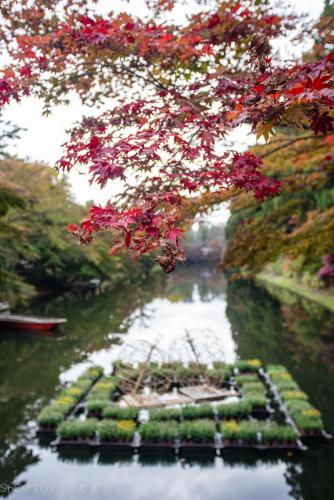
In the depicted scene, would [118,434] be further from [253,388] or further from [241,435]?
[253,388]

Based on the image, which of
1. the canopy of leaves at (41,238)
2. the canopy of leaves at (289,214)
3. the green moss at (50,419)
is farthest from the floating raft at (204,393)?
the canopy of leaves at (41,238)

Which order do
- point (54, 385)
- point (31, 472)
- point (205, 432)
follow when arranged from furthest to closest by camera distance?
point (54, 385) → point (205, 432) → point (31, 472)

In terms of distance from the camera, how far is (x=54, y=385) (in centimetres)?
1414

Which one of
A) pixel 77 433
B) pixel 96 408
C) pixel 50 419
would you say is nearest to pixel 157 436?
pixel 77 433

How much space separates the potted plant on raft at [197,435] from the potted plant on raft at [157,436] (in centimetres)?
19

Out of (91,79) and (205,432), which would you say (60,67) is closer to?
(91,79)

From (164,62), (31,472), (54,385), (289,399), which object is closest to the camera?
(164,62)

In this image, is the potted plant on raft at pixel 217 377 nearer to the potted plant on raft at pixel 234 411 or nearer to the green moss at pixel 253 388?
the green moss at pixel 253 388

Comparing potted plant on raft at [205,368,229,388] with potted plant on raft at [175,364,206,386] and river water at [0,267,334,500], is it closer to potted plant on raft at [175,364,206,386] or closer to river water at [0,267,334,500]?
potted plant on raft at [175,364,206,386]

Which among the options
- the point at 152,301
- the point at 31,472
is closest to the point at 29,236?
the point at 152,301

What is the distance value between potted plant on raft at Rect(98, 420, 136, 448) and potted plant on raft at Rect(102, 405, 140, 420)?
0.94 m

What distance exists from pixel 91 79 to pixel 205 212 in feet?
12.0

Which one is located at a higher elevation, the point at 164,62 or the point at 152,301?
the point at 152,301

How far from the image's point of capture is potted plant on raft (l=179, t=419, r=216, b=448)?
8.98 meters
